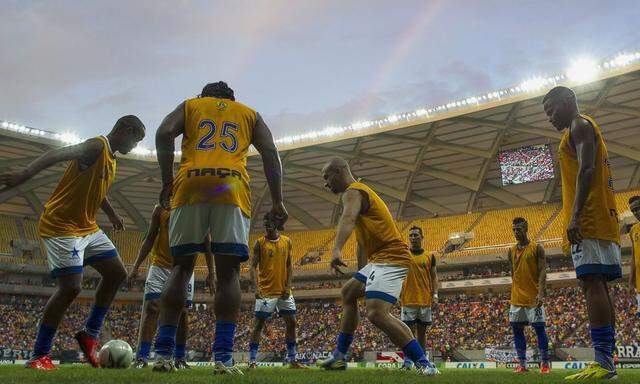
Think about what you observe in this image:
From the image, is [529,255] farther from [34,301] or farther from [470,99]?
[34,301]

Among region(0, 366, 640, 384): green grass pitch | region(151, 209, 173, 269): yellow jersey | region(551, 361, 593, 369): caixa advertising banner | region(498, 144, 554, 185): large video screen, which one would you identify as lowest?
region(551, 361, 593, 369): caixa advertising banner

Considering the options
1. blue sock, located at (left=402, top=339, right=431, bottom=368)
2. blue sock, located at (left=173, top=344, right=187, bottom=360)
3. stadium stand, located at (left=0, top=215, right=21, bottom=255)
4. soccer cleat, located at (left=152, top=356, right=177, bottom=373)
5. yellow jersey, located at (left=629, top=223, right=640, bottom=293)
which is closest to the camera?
soccer cleat, located at (left=152, top=356, right=177, bottom=373)

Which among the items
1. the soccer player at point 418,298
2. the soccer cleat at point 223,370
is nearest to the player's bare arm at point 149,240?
the soccer cleat at point 223,370

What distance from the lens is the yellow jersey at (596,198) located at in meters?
4.64

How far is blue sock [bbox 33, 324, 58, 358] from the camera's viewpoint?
5.40 metres

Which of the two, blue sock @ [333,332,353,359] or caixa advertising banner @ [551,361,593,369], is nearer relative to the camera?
blue sock @ [333,332,353,359]

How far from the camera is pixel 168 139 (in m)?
4.50

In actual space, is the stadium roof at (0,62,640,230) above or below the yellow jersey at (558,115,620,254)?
above

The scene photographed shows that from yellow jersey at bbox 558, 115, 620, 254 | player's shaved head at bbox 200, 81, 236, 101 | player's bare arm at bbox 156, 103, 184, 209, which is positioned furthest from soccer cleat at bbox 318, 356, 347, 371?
player's shaved head at bbox 200, 81, 236, 101

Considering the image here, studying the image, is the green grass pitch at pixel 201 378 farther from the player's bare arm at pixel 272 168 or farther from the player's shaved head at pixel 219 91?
the player's shaved head at pixel 219 91

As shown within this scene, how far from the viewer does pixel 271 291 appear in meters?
10.3

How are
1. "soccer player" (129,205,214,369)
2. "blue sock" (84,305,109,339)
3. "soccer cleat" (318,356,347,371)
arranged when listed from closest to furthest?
"blue sock" (84,305,109,339) < "soccer cleat" (318,356,347,371) < "soccer player" (129,205,214,369)

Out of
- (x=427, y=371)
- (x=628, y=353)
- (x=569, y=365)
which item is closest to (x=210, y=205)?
(x=427, y=371)

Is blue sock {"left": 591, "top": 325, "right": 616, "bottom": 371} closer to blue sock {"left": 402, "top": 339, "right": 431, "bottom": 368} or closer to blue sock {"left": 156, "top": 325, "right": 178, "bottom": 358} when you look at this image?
blue sock {"left": 402, "top": 339, "right": 431, "bottom": 368}
